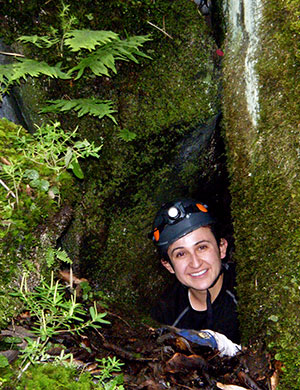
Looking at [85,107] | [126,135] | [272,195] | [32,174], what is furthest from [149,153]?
[32,174]

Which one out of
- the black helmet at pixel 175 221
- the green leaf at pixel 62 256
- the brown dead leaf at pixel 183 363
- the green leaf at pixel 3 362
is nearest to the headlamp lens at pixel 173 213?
the black helmet at pixel 175 221

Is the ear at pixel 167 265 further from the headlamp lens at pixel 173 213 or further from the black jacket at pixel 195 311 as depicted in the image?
the headlamp lens at pixel 173 213

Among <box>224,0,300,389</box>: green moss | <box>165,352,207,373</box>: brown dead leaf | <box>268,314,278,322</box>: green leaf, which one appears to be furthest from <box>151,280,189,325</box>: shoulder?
<box>268,314,278,322</box>: green leaf

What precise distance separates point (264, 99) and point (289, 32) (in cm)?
61

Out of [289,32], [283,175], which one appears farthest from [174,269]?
[289,32]

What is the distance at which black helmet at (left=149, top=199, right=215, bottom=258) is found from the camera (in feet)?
18.3

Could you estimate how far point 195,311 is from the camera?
240 inches

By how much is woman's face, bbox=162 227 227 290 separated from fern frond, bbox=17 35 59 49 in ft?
10.8

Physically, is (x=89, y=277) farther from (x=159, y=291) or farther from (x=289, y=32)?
(x=289, y=32)

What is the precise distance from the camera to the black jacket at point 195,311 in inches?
222

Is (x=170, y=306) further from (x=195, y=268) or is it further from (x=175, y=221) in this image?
(x=175, y=221)

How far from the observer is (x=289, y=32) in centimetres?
331

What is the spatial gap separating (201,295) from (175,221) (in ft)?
4.48

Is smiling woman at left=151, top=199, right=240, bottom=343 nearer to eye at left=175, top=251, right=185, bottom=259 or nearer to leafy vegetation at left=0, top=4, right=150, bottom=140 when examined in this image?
eye at left=175, top=251, right=185, bottom=259
